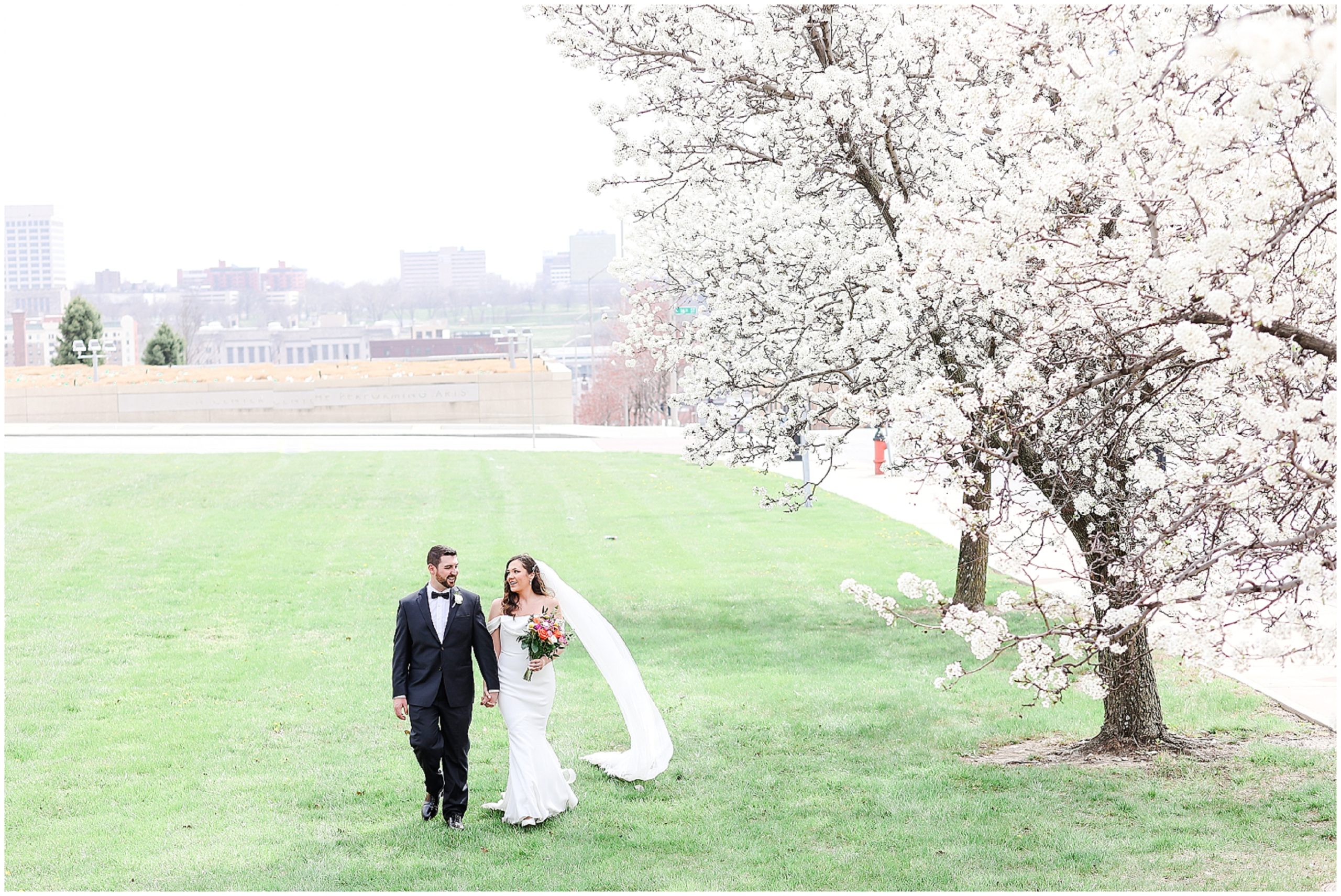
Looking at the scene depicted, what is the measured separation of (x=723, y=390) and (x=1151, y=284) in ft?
21.8

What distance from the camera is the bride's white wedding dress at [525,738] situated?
8289mm

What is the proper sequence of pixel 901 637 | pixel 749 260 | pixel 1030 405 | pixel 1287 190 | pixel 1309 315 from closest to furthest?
1. pixel 1287 190
2. pixel 1309 315
3. pixel 1030 405
4. pixel 749 260
5. pixel 901 637

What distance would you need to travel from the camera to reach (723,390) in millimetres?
12883

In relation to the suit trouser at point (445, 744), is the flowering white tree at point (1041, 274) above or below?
above

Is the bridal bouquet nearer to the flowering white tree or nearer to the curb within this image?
the flowering white tree

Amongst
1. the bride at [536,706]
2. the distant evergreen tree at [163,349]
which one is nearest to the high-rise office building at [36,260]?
the distant evergreen tree at [163,349]

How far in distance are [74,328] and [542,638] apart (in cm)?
6566

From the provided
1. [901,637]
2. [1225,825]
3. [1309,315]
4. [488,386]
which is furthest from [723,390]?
[488,386]

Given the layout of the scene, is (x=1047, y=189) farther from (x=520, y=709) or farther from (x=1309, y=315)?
(x=520, y=709)

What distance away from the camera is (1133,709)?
32.3 ft

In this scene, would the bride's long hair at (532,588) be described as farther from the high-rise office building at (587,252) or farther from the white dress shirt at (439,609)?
the high-rise office building at (587,252)

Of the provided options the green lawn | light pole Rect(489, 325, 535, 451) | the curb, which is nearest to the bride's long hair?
the green lawn

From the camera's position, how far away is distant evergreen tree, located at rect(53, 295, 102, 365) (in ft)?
218

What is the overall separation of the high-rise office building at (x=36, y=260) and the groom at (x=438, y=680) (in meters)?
134
